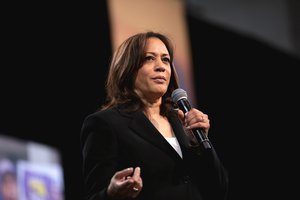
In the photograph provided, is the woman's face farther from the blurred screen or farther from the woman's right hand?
the blurred screen

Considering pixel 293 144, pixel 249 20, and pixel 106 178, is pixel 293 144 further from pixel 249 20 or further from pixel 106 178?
pixel 106 178

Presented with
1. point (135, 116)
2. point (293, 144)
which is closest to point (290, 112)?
point (293, 144)

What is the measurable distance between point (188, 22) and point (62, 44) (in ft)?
6.66

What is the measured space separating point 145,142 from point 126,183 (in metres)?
0.23

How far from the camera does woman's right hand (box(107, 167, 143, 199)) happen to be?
1626 millimetres

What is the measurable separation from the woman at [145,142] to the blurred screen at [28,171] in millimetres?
2083

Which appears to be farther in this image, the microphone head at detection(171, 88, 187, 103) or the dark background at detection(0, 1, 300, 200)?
the dark background at detection(0, 1, 300, 200)

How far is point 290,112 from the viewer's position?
7.54 metres

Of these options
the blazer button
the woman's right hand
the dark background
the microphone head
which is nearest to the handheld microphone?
the microphone head

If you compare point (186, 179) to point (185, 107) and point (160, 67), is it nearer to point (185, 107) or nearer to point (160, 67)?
point (185, 107)

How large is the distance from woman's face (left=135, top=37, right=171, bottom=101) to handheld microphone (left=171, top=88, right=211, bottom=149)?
0.04m

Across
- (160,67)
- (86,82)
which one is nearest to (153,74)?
(160,67)

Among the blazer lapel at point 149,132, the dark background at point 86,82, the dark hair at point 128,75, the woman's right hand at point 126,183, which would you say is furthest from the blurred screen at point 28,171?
the woman's right hand at point 126,183

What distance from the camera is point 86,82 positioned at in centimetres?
515
